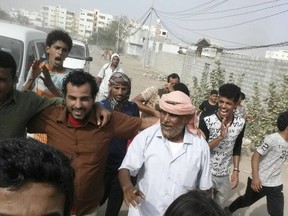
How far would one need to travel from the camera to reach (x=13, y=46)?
524 centimetres

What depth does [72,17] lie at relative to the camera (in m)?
144

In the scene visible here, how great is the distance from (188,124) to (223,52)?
12.4 metres

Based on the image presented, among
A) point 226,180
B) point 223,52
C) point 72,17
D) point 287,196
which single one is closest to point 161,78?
point 223,52

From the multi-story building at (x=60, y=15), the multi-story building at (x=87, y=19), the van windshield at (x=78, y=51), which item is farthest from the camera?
the multi-story building at (x=60, y=15)

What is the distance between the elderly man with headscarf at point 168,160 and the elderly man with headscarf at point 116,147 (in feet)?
2.75

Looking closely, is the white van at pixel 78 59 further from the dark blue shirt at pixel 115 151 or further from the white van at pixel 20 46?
the dark blue shirt at pixel 115 151

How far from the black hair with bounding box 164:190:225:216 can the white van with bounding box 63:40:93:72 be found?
285 inches

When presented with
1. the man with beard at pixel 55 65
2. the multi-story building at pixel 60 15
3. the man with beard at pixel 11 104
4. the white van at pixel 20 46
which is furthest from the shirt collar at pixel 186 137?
the multi-story building at pixel 60 15

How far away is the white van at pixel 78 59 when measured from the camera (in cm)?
923

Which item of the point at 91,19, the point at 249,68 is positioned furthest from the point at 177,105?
the point at 91,19

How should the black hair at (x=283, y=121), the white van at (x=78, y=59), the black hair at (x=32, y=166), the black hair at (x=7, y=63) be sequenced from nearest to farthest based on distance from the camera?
the black hair at (x=32, y=166)
the black hair at (x=7, y=63)
the black hair at (x=283, y=121)
the white van at (x=78, y=59)

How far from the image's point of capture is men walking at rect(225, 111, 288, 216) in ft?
11.6

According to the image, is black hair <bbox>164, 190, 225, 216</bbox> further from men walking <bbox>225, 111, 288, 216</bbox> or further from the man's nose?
men walking <bbox>225, 111, 288, 216</bbox>

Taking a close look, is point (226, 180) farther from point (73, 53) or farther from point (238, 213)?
point (73, 53)
